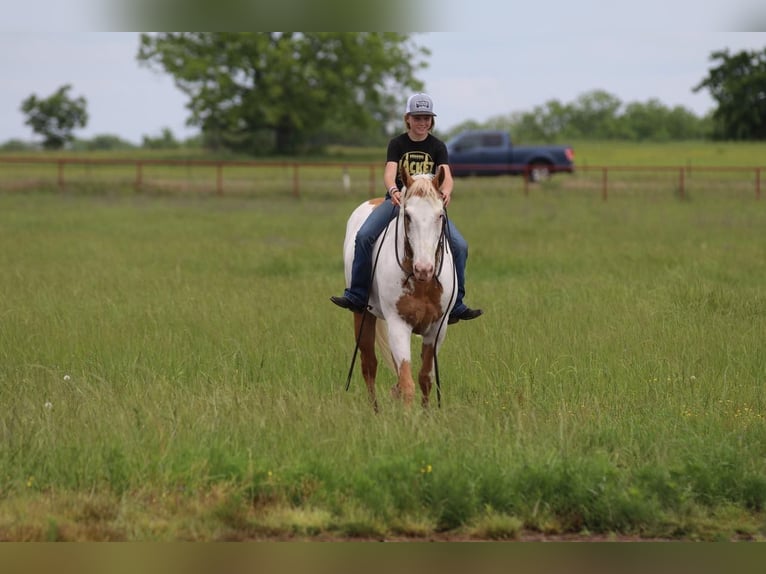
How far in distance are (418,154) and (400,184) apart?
0.62 m

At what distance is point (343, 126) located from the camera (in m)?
74.9

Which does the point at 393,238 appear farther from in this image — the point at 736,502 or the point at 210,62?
the point at 210,62

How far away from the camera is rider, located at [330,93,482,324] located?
29.8 feet

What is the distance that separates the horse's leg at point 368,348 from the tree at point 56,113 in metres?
71.4

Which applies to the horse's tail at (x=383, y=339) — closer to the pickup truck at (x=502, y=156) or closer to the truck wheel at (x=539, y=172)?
the truck wheel at (x=539, y=172)

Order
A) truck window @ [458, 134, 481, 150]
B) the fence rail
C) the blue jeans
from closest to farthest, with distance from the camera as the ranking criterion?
the blue jeans
the fence rail
truck window @ [458, 134, 481, 150]

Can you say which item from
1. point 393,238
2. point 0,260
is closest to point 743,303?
point 393,238

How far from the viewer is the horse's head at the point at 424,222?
840 centimetres

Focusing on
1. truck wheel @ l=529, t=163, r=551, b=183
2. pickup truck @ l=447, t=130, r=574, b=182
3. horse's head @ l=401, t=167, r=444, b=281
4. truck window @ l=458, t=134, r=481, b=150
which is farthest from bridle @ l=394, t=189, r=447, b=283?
truck window @ l=458, t=134, r=481, b=150

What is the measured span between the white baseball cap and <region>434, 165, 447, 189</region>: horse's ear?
52 centimetres

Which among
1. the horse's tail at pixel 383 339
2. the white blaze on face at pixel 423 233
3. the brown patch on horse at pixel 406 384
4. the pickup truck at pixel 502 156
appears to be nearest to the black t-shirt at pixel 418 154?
the white blaze on face at pixel 423 233

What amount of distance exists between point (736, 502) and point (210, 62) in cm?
5830

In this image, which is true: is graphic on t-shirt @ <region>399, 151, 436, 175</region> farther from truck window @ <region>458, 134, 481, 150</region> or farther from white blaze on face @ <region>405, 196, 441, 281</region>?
truck window @ <region>458, 134, 481, 150</region>

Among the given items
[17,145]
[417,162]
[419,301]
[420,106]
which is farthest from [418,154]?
[17,145]
